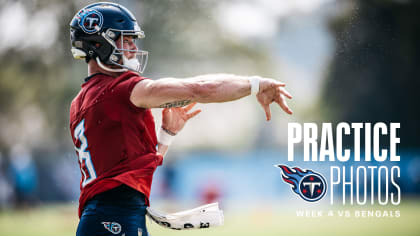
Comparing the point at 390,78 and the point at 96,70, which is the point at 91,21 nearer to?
the point at 96,70

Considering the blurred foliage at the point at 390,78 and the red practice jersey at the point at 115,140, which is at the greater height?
the blurred foliage at the point at 390,78

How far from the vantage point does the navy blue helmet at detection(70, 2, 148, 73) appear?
12.9ft

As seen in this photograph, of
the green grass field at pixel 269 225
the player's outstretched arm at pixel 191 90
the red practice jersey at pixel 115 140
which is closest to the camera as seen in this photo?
the player's outstretched arm at pixel 191 90

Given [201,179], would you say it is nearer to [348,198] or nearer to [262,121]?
[348,198]

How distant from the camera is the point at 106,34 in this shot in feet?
12.8

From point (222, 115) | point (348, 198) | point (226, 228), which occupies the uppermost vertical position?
point (222, 115)

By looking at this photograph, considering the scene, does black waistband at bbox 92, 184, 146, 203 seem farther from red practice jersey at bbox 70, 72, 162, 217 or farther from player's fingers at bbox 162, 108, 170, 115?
player's fingers at bbox 162, 108, 170, 115

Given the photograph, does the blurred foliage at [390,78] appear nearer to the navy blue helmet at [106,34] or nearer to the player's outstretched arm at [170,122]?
the player's outstretched arm at [170,122]

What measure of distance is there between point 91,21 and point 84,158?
3.09ft

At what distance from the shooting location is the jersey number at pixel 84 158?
3.71 m

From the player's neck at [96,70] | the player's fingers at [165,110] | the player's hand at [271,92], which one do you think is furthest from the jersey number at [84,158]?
the player's hand at [271,92]

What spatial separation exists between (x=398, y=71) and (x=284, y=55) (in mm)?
4804

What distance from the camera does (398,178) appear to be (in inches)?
719

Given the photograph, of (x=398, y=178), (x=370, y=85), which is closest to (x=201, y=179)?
(x=398, y=178)
